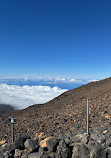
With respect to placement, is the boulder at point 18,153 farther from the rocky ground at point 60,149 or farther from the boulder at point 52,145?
the boulder at point 52,145

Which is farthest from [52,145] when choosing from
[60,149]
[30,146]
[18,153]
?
[18,153]

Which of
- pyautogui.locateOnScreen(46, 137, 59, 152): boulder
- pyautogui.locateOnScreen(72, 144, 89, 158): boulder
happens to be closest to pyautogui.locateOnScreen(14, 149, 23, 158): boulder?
pyautogui.locateOnScreen(46, 137, 59, 152): boulder

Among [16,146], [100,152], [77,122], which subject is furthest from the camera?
[77,122]

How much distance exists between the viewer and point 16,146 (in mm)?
4391

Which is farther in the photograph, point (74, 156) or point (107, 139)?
point (107, 139)

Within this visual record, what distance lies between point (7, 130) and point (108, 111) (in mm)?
7686

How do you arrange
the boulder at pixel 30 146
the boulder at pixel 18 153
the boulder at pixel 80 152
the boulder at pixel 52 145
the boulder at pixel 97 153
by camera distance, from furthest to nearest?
1. the boulder at pixel 18 153
2. the boulder at pixel 30 146
3. the boulder at pixel 52 145
4. the boulder at pixel 80 152
5. the boulder at pixel 97 153

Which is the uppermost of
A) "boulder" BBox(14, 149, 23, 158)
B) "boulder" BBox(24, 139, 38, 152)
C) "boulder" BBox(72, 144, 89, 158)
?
"boulder" BBox(72, 144, 89, 158)

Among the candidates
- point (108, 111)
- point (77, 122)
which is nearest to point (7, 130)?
point (77, 122)

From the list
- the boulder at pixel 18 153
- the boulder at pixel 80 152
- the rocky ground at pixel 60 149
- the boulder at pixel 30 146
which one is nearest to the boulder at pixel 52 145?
the rocky ground at pixel 60 149

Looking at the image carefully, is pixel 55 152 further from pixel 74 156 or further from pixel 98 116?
pixel 98 116

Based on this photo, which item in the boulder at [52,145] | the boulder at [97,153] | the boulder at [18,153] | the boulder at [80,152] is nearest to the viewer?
the boulder at [97,153]

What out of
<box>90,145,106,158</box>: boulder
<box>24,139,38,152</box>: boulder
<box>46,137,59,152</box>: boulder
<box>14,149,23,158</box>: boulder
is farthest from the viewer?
<box>14,149,23,158</box>: boulder

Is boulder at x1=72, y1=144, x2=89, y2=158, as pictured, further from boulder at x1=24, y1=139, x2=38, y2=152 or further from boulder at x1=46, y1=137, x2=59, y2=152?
boulder at x1=24, y1=139, x2=38, y2=152
